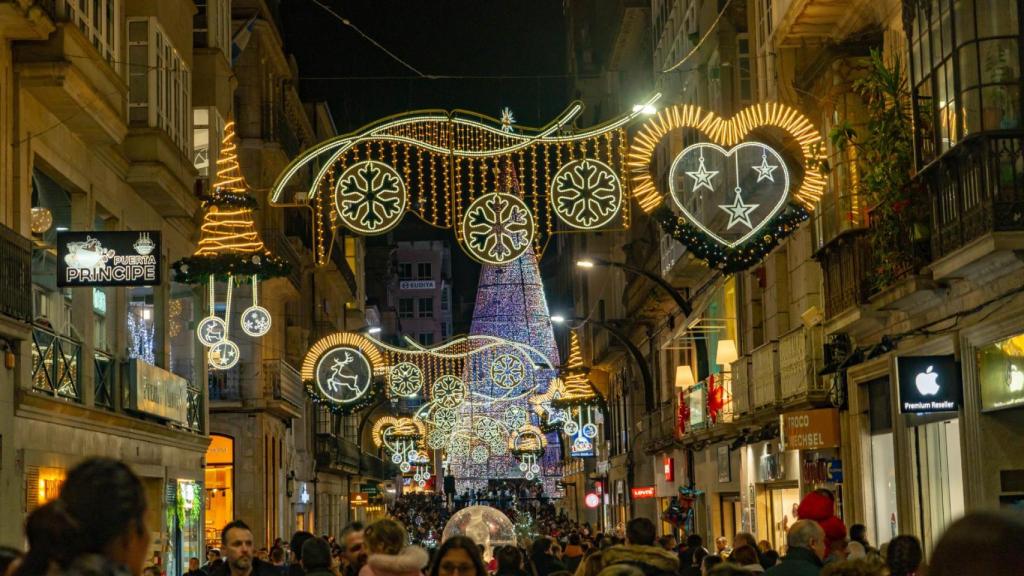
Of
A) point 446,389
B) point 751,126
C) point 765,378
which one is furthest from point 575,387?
point 751,126

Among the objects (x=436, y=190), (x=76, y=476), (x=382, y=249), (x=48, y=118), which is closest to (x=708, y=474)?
(x=436, y=190)

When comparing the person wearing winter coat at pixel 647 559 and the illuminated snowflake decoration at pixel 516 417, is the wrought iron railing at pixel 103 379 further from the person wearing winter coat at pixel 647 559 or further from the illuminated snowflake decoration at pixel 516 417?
the illuminated snowflake decoration at pixel 516 417

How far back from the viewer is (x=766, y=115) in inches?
754

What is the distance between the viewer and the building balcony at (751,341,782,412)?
86.7ft

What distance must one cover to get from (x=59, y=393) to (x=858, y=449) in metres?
11.2

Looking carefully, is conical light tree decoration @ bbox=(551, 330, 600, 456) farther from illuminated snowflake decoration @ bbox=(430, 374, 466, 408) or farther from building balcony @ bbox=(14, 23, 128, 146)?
building balcony @ bbox=(14, 23, 128, 146)

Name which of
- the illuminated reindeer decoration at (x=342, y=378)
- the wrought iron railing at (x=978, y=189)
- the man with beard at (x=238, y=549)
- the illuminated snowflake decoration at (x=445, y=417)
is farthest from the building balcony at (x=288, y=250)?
the man with beard at (x=238, y=549)

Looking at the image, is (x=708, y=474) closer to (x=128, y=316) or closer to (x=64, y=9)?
(x=128, y=316)

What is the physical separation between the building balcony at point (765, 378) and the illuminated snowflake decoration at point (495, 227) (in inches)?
272

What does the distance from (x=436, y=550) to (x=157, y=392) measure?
64.4ft

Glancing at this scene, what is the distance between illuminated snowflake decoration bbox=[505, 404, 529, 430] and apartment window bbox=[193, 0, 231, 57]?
47.9 m

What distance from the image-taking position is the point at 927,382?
1745 cm

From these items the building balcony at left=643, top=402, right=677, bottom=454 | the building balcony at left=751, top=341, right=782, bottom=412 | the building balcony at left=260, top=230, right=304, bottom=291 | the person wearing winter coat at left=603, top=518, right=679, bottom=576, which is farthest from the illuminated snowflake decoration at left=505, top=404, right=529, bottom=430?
the person wearing winter coat at left=603, top=518, right=679, bottom=576

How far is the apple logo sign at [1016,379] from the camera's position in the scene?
15.8 metres
